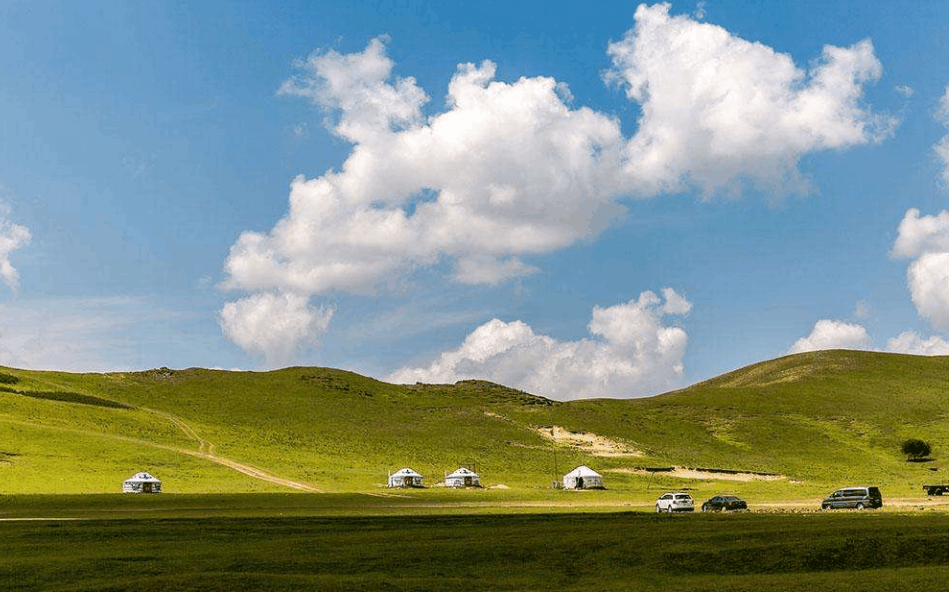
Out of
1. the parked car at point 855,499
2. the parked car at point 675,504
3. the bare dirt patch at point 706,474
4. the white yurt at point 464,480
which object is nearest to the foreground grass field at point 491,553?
the parked car at point 675,504

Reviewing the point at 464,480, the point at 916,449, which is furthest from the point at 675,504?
the point at 916,449

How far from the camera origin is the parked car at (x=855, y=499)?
71.3 metres

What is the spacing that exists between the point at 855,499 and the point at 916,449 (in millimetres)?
110995

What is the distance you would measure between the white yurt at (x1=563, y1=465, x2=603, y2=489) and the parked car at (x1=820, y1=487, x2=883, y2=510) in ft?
180

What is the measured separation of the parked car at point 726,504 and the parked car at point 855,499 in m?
6.00

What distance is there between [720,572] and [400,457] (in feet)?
434

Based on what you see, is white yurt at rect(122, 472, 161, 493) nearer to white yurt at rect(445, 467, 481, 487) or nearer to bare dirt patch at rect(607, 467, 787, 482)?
white yurt at rect(445, 467, 481, 487)

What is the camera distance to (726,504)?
7444 cm

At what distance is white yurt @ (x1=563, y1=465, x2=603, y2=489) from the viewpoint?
4943 inches

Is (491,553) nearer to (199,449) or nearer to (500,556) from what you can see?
(500,556)

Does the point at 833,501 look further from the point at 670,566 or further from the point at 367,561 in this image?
the point at 367,561

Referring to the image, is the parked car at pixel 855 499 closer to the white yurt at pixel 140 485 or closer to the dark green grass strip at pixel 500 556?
the dark green grass strip at pixel 500 556

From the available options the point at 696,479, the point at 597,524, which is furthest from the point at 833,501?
the point at 696,479

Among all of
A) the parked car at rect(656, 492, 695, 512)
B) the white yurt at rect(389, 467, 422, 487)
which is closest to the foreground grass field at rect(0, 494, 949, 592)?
the parked car at rect(656, 492, 695, 512)
